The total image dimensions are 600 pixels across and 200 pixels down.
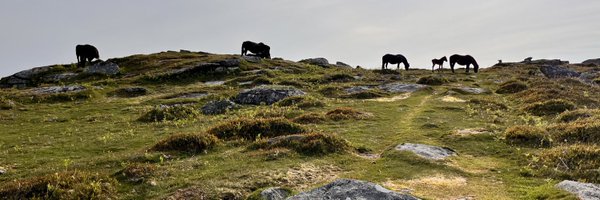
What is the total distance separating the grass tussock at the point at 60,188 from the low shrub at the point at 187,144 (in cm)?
515

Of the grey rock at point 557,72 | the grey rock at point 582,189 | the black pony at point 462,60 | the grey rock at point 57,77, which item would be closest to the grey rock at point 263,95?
the grey rock at point 582,189

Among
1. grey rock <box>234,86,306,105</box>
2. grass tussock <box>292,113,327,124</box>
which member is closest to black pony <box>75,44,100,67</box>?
grey rock <box>234,86,306,105</box>

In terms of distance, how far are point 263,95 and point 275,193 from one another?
28.0 metres

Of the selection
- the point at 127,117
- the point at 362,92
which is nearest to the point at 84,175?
the point at 127,117

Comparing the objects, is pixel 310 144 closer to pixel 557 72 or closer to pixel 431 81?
pixel 431 81

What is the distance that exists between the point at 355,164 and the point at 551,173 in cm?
618

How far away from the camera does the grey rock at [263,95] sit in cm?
3962

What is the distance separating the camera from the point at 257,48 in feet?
278

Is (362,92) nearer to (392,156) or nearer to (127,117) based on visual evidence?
(127,117)

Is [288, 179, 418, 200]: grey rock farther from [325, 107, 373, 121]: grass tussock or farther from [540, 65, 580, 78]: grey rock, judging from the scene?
[540, 65, 580, 78]: grey rock

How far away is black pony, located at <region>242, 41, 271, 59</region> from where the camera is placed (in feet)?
277

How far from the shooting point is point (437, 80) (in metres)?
55.8

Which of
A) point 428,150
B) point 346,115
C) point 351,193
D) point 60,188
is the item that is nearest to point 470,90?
point 346,115

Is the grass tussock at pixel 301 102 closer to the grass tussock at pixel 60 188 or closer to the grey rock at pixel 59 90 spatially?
the grey rock at pixel 59 90
